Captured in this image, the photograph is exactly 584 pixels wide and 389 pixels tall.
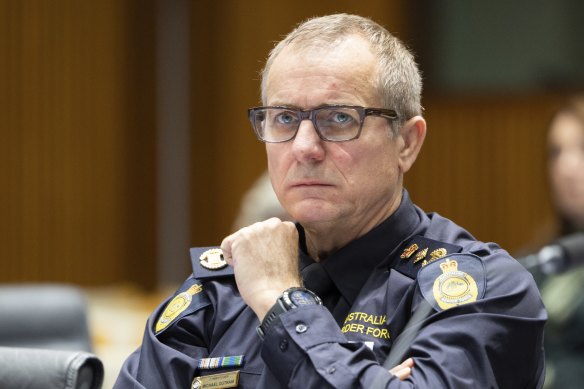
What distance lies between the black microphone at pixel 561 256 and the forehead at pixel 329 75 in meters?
0.49

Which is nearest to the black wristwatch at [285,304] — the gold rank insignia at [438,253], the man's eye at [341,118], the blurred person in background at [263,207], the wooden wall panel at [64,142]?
the gold rank insignia at [438,253]

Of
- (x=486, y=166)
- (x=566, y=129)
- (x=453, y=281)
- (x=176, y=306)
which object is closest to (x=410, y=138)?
(x=453, y=281)

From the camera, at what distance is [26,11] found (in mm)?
7387

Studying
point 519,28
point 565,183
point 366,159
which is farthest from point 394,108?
point 519,28

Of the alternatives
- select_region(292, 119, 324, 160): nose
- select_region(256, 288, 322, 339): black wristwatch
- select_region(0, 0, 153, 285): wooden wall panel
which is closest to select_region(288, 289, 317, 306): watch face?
select_region(256, 288, 322, 339): black wristwatch

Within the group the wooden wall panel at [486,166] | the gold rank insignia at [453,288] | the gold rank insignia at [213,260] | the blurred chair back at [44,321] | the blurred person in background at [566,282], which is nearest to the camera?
the gold rank insignia at [453,288]

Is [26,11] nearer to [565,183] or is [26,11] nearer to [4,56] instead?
[4,56]

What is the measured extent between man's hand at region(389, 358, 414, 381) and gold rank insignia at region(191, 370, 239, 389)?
37 cm

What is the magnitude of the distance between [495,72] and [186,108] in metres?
2.36

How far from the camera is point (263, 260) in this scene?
6.77 feet

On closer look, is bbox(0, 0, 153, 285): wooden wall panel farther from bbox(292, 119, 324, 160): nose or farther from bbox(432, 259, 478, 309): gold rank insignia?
bbox(432, 259, 478, 309): gold rank insignia

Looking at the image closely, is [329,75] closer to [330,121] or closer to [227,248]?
[330,121]

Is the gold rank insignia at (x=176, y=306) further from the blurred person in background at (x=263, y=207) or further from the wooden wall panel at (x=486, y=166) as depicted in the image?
the wooden wall panel at (x=486, y=166)

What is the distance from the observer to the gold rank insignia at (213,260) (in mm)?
2299
